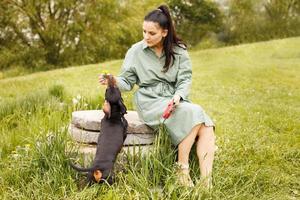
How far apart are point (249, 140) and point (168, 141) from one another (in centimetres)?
174

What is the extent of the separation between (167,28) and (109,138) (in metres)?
1.06

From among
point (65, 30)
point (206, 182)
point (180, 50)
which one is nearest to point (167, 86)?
point (180, 50)

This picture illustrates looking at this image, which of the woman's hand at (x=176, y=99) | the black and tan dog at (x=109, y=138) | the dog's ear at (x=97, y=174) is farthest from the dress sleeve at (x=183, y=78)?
the dog's ear at (x=97, y=174)

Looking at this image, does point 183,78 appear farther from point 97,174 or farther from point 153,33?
point 97,174

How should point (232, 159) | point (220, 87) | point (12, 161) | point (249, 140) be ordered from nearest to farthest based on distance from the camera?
point (12, 161)
point (232, 159)
point (249, 140)
point (220, 87)

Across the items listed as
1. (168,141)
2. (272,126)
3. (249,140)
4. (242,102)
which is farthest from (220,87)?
(168,141)

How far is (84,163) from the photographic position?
163 inches

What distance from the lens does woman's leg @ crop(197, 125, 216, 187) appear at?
12.8ft

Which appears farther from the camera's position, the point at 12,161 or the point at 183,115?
the point at 12,161

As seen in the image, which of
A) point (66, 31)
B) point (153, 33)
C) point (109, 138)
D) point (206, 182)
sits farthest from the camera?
point (66, 31)

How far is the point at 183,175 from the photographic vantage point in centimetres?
381

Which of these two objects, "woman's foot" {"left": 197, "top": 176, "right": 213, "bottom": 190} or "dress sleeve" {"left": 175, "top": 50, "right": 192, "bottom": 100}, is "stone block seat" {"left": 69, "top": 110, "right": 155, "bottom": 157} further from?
"woman's foot" {"left": 197, "top": 176, "right": 213, "bottom": 190}

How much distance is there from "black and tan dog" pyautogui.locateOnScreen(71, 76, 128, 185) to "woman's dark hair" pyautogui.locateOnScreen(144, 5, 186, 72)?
0.59 meters

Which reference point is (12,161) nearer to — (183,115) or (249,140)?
(183,115)
